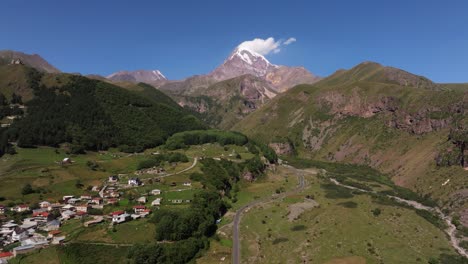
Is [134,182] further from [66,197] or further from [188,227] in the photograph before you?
[188,227]

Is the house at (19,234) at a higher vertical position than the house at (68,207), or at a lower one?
lower

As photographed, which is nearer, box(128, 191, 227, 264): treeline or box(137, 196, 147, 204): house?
box(128, 191, 227, 264): treeline

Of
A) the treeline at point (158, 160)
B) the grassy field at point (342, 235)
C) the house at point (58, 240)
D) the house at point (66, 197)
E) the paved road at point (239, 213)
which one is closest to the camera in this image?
the grassy field at point (342, 235)

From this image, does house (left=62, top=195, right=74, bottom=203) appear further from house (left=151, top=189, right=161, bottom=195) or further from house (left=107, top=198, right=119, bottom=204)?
house (left=151, top=189, right=161, bottom=195)

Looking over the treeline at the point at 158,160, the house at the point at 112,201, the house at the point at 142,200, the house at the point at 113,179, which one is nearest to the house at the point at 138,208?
the house at the point at 142,200

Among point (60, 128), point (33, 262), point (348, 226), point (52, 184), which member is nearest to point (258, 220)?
point (348, 226)

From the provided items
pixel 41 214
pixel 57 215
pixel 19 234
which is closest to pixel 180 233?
pixel 57 215

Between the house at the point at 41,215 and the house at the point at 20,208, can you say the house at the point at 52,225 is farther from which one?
the house at the point at 20,208

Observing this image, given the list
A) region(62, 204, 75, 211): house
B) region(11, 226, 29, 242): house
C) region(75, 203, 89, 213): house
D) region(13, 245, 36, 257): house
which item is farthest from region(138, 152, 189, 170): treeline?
region(13, 245, 36, 257): house
